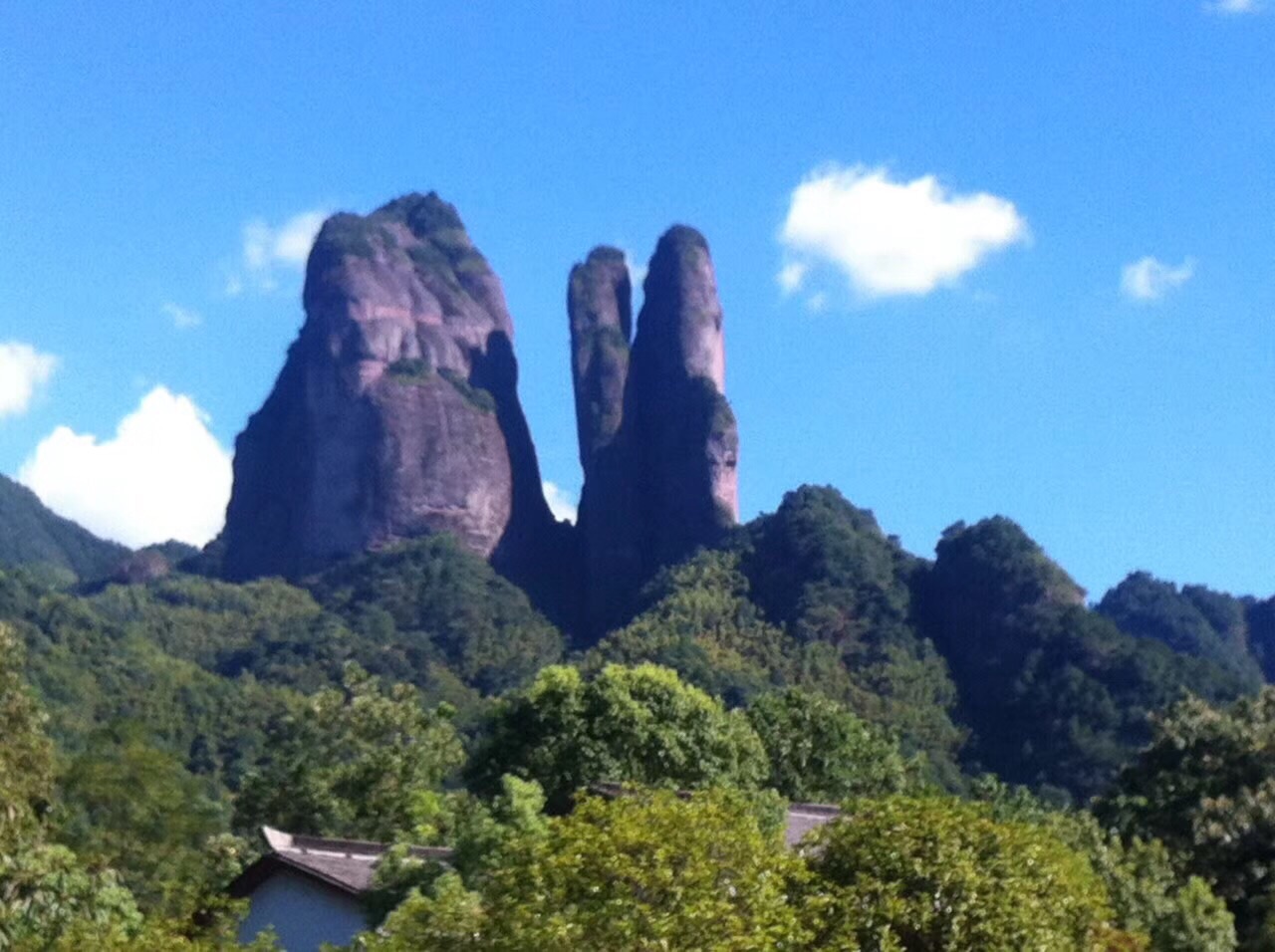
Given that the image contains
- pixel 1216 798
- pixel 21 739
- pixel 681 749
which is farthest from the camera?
pixel 1216 798

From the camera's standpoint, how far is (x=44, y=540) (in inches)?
5704

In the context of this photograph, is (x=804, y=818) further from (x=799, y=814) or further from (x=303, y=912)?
(x=303, y=912)

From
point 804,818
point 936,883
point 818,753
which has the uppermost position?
point 818,753

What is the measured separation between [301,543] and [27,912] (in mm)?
91589

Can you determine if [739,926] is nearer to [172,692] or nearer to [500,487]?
[172,692]

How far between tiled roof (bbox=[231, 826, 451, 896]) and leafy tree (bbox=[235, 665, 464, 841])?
1349cm

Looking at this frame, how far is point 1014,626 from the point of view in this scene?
280ft

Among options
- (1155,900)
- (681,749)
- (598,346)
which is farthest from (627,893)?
(598,346)

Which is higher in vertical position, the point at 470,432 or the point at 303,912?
the point at 470,432

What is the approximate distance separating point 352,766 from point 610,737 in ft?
29.3

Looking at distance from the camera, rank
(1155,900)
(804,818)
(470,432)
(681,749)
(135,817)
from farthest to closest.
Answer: (470,432), (135,817), (681,749), (1155,900), (804,818)

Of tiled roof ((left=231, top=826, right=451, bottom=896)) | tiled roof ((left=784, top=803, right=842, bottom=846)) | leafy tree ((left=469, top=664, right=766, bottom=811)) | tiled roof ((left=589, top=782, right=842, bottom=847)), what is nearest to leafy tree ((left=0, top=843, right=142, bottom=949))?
tiled roof ((left=231, top=826, right=451, bottom=896))

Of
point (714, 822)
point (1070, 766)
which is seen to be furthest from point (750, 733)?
point (1070, 766)

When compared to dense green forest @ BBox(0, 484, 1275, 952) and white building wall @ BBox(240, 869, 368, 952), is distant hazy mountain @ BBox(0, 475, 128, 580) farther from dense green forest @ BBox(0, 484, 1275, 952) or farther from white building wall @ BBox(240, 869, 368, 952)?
white building wall @ BBox(240, 869, 368, 952)
